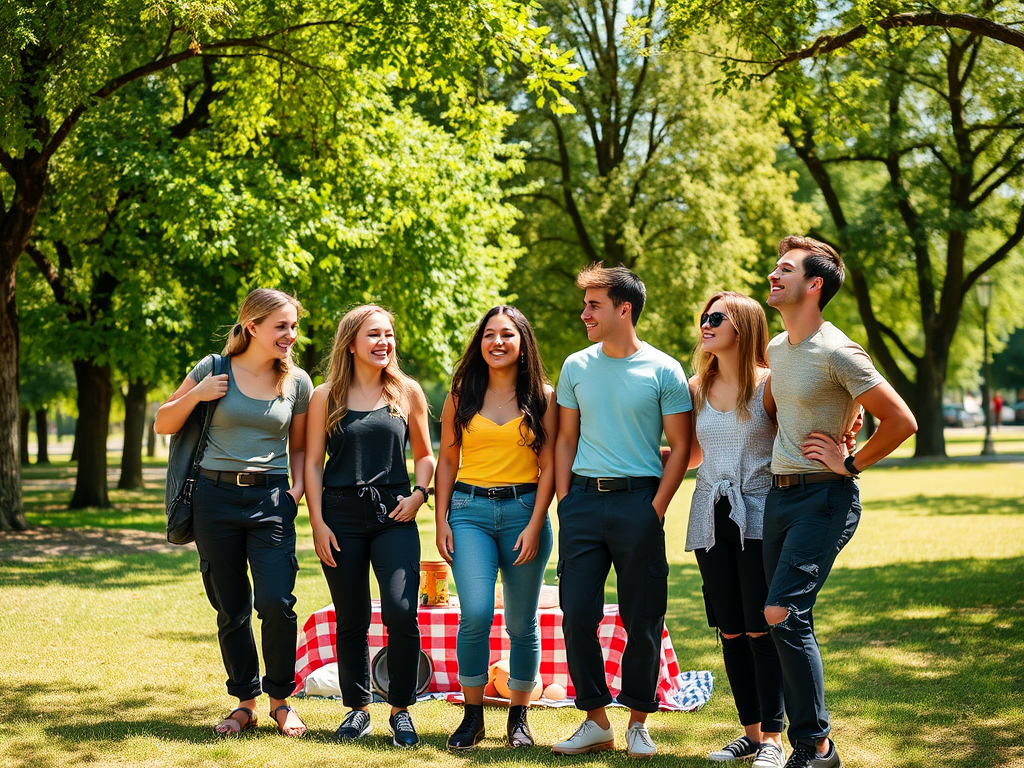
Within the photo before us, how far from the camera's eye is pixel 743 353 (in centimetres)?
482

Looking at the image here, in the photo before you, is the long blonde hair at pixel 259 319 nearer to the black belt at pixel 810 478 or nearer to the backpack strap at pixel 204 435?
the backpack strap at pixel 204 435

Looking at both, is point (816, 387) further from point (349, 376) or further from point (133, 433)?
point (133, 433)

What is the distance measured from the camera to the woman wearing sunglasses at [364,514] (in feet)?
16.3

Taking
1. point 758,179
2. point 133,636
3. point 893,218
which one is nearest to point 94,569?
point 133,636

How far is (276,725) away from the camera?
207 inches

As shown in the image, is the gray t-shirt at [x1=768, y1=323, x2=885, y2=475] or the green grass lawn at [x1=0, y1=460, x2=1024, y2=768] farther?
the green grass lawn at [x1=0, y1=460, x2=1024, y2=768]

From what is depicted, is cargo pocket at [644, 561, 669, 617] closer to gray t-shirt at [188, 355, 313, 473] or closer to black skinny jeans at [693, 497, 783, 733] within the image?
black skinny jeans at [693, 497, 783, 733]

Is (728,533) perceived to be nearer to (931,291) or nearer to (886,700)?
(886,700)

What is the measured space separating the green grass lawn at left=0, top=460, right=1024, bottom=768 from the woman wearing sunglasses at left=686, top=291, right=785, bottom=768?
398mm

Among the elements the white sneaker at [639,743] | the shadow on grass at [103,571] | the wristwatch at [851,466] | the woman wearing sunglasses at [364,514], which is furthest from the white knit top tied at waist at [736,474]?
the shadow on grass at [103,571]

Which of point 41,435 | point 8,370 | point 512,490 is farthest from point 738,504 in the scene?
point 41,435

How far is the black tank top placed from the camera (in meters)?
4.98

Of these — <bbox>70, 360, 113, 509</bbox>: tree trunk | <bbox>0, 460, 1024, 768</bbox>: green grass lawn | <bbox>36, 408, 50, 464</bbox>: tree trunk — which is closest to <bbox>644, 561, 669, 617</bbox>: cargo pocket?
<bbox>0, 460, 1024, 768</bbox>: green grass lawn

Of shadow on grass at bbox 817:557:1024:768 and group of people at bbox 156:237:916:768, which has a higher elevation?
group of people at bbox 156:237:916:768
